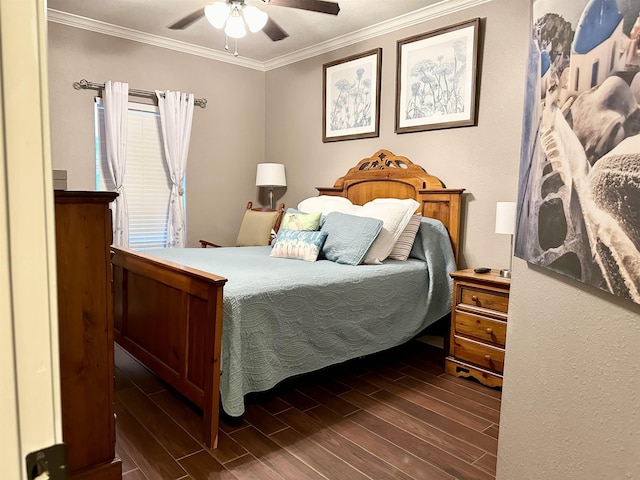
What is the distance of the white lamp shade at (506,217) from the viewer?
2822mm

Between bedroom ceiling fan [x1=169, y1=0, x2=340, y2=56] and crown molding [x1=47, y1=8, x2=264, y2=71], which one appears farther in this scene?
crown molding [x1=47, y1=8, x2=264, y2=71]

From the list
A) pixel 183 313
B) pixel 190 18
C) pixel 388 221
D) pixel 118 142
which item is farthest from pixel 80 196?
pixel 118 142

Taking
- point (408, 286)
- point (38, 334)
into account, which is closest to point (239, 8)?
point (408, 286)

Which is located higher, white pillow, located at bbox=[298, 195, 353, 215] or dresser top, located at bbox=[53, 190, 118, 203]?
dresser top, located at bbox=[53, 190, 118, 203]

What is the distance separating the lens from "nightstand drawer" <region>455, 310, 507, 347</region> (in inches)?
112

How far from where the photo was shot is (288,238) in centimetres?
338

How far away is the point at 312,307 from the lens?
249cm

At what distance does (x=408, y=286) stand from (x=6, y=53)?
2.85 meters

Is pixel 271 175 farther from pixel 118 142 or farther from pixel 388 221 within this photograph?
pixel 388 221

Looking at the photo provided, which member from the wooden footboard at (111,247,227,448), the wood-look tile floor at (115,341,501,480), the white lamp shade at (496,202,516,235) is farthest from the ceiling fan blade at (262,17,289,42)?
the wood-look tile floor at (115,341,501,480)

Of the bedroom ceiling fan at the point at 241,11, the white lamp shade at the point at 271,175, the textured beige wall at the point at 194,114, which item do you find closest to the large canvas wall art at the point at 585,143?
the bedroom ceiling fan at the point at 241,11

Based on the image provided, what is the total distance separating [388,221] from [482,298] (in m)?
0.84

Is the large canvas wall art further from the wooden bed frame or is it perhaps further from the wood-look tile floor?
the wooden bed frame

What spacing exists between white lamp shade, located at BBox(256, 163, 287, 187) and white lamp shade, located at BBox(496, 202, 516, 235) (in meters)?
2.56
